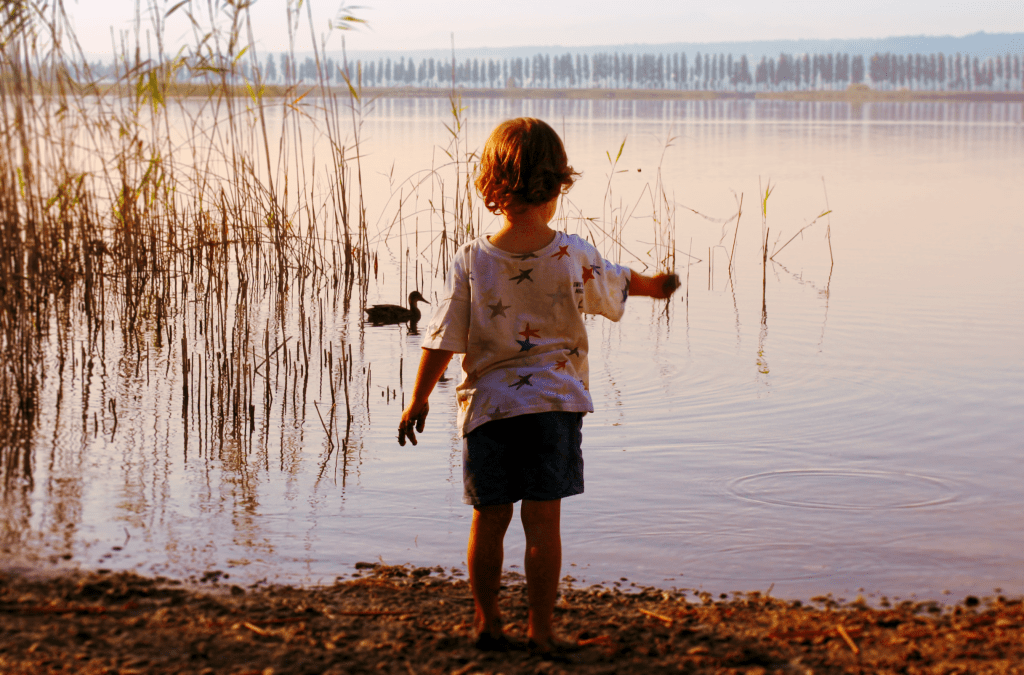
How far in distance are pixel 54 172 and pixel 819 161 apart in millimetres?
18801

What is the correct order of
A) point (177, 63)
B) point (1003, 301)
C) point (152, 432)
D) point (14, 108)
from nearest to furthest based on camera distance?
point (14, 108) < point (152, 432) < point (177, 63) < point (1003, 301)

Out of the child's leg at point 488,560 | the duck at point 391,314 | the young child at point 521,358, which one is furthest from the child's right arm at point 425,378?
the duck at point 391,314

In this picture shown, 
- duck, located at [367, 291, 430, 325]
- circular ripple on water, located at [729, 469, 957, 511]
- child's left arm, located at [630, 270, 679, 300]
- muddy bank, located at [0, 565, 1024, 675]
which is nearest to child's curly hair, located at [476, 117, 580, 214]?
child's left arm, located at [630, 270, 679, 300]

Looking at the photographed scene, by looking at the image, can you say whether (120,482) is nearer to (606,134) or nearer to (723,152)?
(723,152)

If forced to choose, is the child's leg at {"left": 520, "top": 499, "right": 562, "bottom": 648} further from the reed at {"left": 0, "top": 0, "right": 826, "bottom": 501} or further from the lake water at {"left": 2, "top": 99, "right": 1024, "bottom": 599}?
the reed at {"left": 0, "top": 0, "right": 826, "bottom": 501}

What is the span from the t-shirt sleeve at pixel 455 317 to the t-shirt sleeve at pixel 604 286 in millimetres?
302

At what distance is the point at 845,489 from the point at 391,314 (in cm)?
375

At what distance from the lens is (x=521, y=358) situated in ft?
8.33

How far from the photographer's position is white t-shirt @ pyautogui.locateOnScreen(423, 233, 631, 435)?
2518 millimetres

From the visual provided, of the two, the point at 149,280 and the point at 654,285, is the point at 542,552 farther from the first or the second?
the point at 149,280

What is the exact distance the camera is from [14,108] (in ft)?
13.2

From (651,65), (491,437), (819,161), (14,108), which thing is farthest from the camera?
(651,65)

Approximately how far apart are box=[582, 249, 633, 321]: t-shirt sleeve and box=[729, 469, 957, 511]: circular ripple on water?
63.3 inches

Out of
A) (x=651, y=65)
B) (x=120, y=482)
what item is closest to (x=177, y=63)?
(x=120, y=482)
